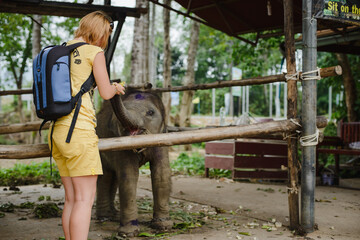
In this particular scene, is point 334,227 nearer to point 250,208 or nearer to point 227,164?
point 250,208

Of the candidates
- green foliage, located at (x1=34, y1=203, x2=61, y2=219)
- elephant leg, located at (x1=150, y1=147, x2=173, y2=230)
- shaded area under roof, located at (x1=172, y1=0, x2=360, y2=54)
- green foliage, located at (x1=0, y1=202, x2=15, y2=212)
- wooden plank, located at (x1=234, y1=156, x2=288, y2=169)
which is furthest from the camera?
wooden plank, located at (x1=234, y1=156, x2=288, y2=169)

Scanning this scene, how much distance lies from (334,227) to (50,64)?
3725mm

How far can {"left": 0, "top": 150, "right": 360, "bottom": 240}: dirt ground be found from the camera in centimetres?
425

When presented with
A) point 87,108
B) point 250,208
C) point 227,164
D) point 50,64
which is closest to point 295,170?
point 250,208

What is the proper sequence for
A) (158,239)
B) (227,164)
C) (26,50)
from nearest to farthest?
(158,239)
(227,164)
(26,50)

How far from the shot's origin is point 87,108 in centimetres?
290

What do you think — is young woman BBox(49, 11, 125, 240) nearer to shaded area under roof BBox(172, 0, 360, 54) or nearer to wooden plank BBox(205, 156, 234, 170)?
shaded area under roof BBox(172, 0, 360, 54)

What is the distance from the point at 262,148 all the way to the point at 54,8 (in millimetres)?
5183

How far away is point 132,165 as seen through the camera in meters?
4.39

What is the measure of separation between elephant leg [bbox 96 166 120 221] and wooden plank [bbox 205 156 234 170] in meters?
4.05

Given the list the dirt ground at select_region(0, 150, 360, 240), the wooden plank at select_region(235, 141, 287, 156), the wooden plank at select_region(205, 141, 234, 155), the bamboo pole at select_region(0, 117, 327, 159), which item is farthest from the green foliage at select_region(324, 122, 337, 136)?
the bamboo pole at select_region(0, 117, 327, 159)

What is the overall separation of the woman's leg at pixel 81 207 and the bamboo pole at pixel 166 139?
23.3 inches

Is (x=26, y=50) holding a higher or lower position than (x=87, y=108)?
higher

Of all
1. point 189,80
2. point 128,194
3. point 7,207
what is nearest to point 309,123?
point 128,194
